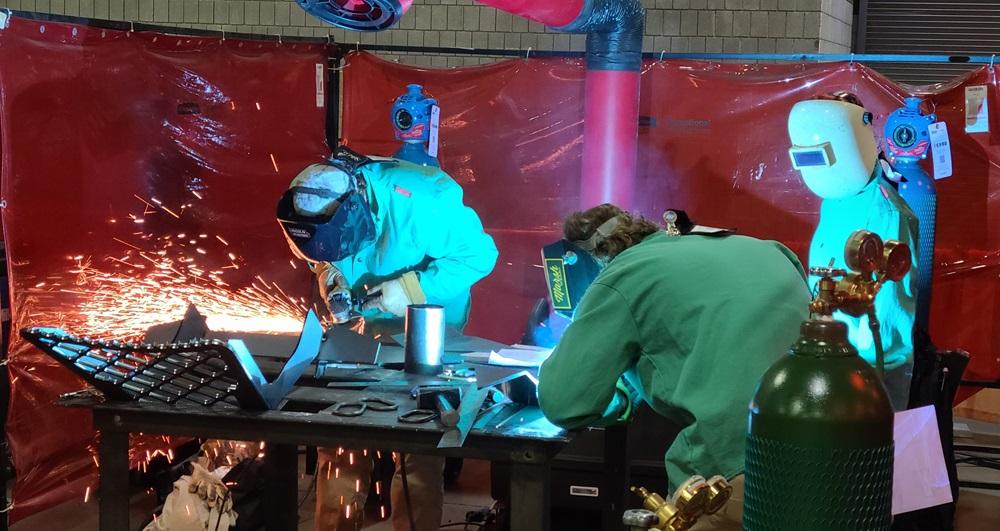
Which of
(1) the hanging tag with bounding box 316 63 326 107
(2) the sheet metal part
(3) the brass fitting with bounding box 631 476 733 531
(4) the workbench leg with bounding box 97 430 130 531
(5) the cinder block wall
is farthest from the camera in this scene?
(5) the cinder block wall

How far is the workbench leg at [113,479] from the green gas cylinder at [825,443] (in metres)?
2.25

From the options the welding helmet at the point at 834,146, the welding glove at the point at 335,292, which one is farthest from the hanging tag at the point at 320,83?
the welding helmet at the point at 834,146

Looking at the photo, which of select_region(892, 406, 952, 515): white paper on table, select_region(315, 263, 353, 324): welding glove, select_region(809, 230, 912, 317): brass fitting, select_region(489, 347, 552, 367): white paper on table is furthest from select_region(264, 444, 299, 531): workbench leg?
select_region(809, 230, 912, 317): brass fitting

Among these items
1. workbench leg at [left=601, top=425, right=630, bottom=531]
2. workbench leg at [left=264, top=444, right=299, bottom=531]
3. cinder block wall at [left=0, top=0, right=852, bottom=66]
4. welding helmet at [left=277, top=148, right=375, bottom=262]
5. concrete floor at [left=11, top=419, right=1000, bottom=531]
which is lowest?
concrete floor at [left=11, top=419, right=1000, bottom=531]

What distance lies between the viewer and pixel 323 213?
11.4 ft

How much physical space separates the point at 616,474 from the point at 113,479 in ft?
4.94

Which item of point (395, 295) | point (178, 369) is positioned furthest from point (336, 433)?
point (395, 295)

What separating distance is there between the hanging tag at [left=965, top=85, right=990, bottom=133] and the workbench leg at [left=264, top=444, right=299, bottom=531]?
3.75 m

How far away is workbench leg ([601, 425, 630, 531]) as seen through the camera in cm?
333

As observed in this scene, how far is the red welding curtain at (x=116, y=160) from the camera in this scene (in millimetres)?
4508

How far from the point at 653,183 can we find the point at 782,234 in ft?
2.43

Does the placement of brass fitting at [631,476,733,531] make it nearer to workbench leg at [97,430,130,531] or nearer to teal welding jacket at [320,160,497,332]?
workbench leg at [97,430,130,531]

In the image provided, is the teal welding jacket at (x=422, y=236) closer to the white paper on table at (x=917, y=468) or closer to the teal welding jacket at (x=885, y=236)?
the teal welding jacket at (x=885, y=236)

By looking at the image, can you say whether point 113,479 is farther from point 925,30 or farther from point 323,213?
A: point 925,30
